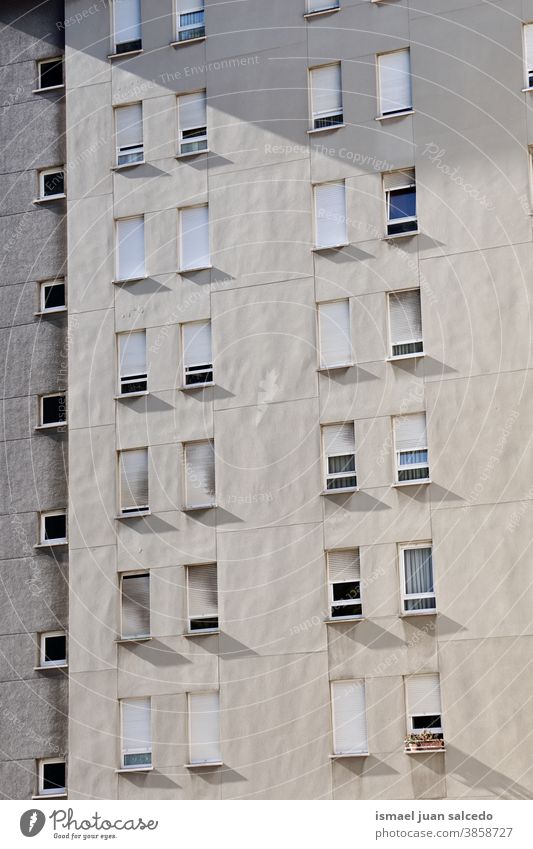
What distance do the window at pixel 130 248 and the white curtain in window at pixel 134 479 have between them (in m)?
5.80

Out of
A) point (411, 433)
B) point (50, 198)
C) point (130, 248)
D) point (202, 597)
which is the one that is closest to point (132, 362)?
point (130, 248)

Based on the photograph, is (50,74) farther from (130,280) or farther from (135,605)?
(135,605)

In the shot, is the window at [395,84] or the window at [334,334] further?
the window at [395,84]

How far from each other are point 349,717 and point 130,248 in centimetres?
1668

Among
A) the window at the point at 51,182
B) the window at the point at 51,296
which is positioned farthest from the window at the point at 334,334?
the window at the point at 51,182

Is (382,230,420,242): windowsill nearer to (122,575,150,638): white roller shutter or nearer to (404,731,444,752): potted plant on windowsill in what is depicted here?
(122,575,150,638): white roller shutter

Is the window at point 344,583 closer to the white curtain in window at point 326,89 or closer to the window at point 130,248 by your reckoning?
the window at point 130,248

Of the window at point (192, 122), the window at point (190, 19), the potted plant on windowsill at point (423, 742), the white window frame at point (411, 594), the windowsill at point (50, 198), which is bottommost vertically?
the potted plant on windowsill at point (423, 742)

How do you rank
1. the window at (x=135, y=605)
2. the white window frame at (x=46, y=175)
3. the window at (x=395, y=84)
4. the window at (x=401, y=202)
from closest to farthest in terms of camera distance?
the window at (x=401, y=202)
the window at (x=135, y=605)
the window at (x=395, y=84)
the white window frame at (x=46, y=175)

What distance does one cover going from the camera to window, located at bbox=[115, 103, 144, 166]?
4912cm

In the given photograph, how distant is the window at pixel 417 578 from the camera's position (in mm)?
42500

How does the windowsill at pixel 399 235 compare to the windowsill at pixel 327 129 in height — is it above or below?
below

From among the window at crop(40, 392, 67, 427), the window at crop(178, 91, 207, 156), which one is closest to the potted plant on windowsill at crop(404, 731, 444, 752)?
the window at crop(40, 392, 67, 427)

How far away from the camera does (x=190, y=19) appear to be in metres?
49.4
